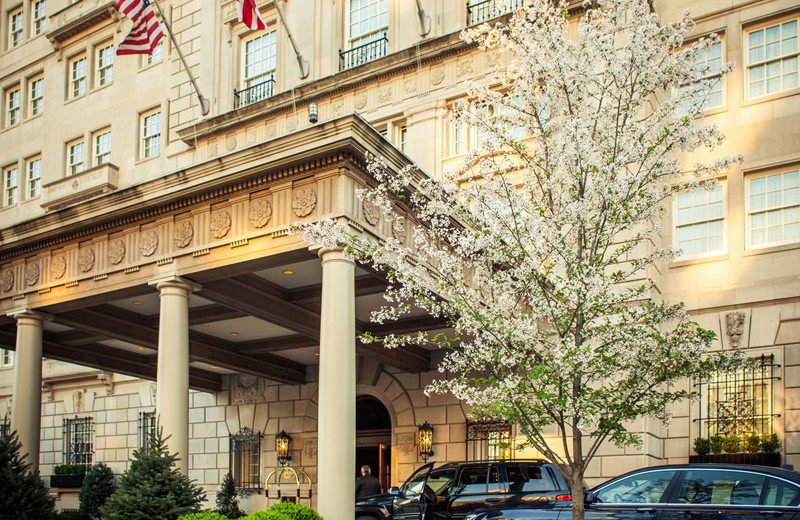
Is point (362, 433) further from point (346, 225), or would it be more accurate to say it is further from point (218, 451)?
point (346, 225)

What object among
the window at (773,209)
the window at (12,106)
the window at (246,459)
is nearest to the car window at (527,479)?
the window at (773,209)

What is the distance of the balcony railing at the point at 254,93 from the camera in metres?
28.6

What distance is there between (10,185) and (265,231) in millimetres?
25678

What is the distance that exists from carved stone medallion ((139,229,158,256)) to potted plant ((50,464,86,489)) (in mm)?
18278

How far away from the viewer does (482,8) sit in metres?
24.3

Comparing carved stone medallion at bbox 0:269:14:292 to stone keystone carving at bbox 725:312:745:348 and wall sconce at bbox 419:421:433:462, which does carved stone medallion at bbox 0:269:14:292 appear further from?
stone keystone carving at bbox 725:312:745:348

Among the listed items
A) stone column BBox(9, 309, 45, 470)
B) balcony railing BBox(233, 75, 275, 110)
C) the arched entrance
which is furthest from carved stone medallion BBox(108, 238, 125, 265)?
balcony railing BBox(233, 75, 275, 110)

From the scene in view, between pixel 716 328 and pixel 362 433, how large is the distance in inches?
490

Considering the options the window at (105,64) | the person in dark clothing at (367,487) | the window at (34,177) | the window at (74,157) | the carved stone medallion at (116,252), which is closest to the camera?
the carved stone medallion at (116,252)

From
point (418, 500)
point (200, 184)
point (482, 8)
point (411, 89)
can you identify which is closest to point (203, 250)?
point (200, 184)

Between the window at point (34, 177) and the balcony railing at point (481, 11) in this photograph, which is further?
the window at point (34, 177)

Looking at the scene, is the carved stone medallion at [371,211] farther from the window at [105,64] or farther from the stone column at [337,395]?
the window at [105,64]

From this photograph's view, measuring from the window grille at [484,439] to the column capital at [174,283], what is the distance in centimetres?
1012

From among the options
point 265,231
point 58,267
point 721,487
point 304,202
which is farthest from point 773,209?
point 58,267
